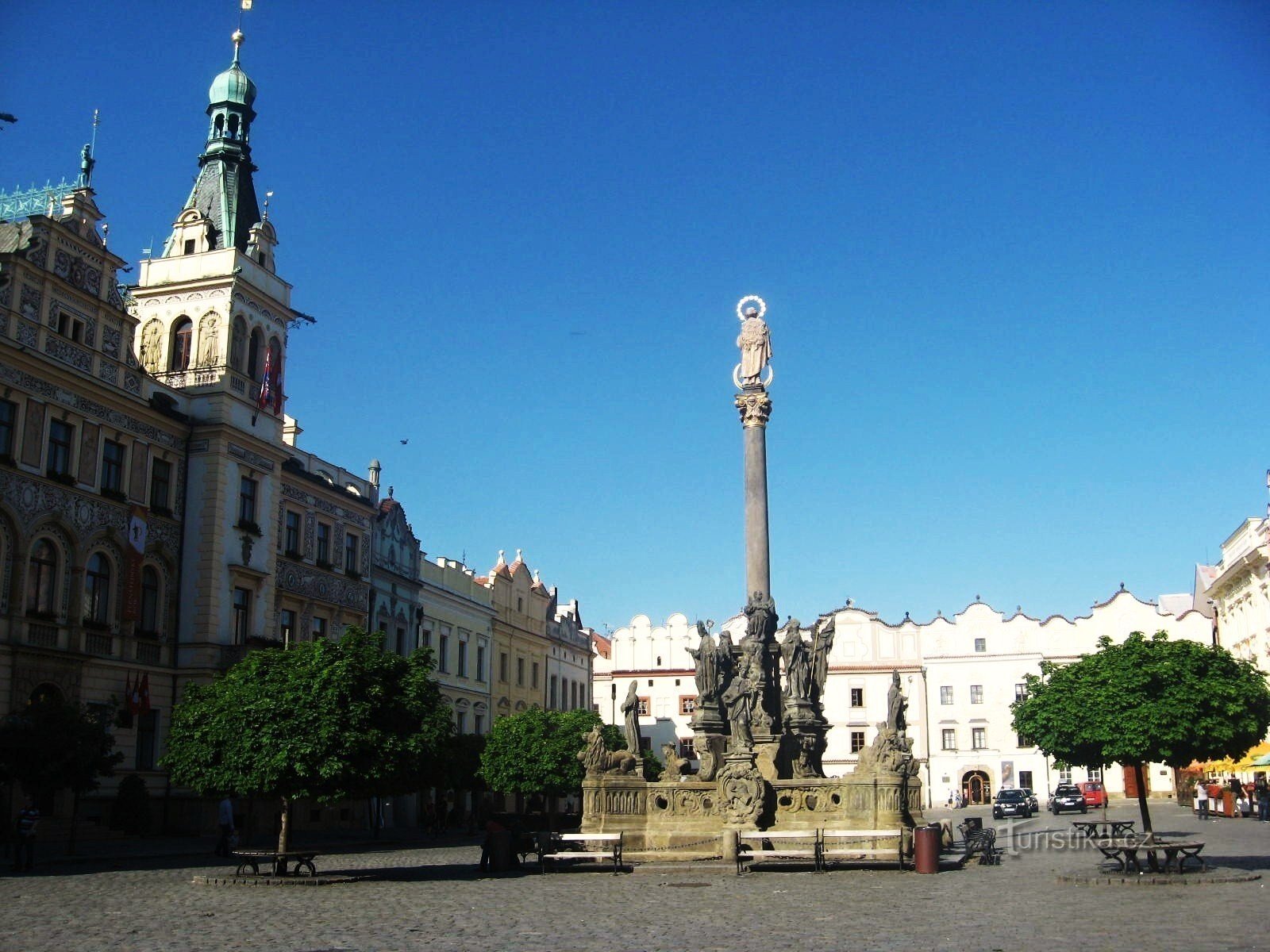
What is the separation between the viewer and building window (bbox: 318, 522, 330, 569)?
46066mm

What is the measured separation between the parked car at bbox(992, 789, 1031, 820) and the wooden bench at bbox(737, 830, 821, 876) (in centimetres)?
2882

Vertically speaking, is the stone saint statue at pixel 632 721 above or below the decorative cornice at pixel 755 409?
below

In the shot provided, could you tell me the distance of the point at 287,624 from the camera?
43656mm

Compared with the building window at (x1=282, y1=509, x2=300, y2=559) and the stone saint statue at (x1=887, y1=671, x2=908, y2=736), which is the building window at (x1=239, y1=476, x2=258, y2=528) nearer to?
the building window at (x1=282, y1=509, x2=300, y2=559)

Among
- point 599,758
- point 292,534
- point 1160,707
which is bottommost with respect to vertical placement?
point 599,758

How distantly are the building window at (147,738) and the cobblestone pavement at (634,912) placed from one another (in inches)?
464

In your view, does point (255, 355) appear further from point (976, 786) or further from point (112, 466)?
point (976, 786)

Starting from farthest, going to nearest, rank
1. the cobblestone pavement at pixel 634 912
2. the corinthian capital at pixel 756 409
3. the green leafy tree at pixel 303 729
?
the corinthian capital at pixel 756 409 → the green leafy tree at pixel 303 729 → the cobblestone pavement at pixel 634 912

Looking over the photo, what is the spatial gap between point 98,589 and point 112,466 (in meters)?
3.52

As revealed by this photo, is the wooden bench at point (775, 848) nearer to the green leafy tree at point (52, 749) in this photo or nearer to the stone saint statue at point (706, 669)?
the stone saint statue at point (706, 669)

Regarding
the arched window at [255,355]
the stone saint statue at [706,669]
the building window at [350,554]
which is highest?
the arched window at [255,355]

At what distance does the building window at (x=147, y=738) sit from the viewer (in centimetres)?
3666

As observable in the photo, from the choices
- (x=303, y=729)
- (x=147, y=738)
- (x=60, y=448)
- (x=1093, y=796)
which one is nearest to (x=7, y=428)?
(x=60, y=448)

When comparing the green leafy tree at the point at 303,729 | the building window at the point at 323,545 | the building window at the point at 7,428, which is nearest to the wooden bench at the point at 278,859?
the green leafy tree at the point at 303,729
